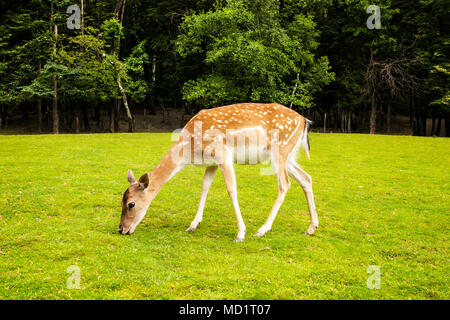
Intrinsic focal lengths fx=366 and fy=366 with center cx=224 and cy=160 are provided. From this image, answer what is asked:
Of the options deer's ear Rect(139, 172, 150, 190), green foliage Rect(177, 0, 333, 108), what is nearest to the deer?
deer's ear Rect(139, 172, 150, 190)

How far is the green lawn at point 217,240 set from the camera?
15.4 feet

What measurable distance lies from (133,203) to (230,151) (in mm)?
1916

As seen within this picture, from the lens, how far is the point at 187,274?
4.98 m

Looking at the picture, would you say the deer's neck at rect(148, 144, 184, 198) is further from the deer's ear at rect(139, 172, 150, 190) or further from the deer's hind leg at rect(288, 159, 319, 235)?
the deer's hind leg at rect(288, 159, 319, 235)

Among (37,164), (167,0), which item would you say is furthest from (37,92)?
(37,164)

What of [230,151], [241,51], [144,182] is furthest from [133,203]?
[241,51]

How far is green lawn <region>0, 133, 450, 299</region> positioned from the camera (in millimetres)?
4707

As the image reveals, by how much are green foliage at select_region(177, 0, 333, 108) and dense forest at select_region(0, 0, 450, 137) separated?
0.09 m

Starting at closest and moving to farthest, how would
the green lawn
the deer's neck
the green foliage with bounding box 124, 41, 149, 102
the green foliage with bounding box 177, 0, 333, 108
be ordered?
the green lawn < the deer's neck < the green foliage with bounding box 177, 0, 333, 108 < the green foliage with bounding box 124, 41, 149, 102

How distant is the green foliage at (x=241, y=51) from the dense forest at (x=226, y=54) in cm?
9

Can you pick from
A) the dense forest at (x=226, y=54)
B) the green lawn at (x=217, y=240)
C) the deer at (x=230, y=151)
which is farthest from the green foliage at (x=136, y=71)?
the deer at (x=230, y=151)

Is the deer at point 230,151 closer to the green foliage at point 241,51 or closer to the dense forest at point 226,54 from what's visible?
the green foliage at point 241,51

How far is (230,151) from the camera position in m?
6.60
